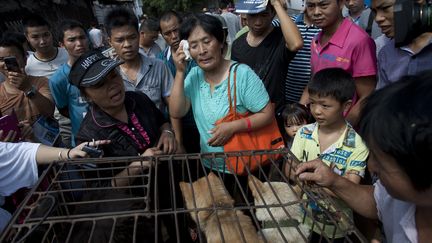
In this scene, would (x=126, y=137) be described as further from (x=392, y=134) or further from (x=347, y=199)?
(x=392, y=134)

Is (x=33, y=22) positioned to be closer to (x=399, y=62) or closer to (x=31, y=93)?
(x=31, y=93)

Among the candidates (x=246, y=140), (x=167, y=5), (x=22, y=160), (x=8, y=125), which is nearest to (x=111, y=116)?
(x=22, y=160)

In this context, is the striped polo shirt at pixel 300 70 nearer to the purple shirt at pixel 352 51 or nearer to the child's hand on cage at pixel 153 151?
the purple shirt at pixel 352 51

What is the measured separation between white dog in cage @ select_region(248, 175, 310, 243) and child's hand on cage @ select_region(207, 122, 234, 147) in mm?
405

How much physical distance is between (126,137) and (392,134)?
1.39 meters

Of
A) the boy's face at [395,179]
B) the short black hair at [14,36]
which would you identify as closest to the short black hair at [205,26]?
the boy's face at [395,179]

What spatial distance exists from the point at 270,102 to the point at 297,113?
1.50ft

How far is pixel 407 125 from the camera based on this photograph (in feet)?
2.33

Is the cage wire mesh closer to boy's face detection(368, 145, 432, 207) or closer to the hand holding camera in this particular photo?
boy's face detection(368, 145, 432, 207)

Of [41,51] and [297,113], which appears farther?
[41,51]

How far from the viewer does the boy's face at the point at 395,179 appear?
0.79 metres

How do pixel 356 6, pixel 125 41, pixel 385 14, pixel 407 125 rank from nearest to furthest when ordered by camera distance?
1. pixel 407 125
2. pixel 385 14
3. pixel 125 41
4. pixel 356 6

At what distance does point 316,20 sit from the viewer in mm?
2016

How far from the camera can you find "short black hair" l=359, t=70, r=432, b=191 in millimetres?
694
